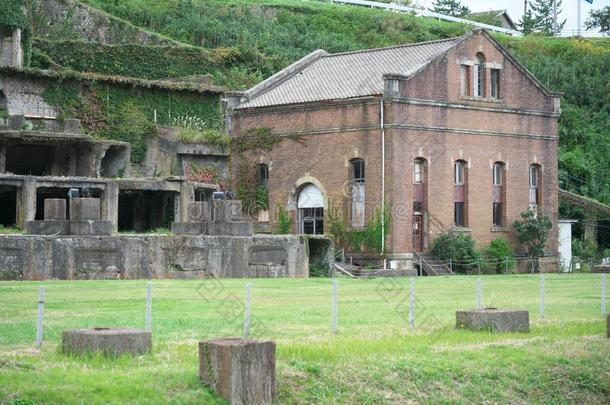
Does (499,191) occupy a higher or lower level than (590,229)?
higher

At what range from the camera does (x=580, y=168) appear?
8075 cm

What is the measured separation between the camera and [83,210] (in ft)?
141

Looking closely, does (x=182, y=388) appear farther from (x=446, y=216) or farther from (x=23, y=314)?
(x=446, y=216)

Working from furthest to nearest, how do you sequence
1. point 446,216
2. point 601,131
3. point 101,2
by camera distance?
1. point 101,2
2. point 601,131
3. point 446,216

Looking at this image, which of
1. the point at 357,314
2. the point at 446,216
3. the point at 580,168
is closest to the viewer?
the point at 357,314

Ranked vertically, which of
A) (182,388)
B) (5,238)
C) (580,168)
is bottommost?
(182,388)

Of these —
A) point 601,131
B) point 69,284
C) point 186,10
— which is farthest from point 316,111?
point 186,10

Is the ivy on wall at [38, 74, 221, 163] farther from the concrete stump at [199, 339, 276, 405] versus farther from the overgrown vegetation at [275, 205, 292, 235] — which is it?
the concrete stump at [199, 339, 276, 405]

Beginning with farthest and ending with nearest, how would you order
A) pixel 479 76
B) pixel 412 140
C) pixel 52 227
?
pixel 479 76 < pixel 412 140 < pixel 52 227

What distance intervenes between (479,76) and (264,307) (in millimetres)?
35586

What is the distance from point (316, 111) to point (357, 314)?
32.9m

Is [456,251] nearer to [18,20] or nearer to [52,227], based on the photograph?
[52,227]

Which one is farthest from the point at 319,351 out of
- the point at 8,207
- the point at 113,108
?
the point at 113,108

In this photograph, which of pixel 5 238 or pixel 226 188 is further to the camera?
pixel 226 188
